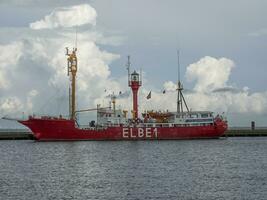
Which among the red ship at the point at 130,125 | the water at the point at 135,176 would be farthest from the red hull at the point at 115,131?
the water at the point at 135,176

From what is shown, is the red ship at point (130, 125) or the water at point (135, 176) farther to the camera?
the red ship at point (130, 125)

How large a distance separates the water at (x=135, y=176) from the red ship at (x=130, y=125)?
3544 centimetres

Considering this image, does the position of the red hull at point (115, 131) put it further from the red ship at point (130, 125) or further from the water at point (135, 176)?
the water at point (135, 176)

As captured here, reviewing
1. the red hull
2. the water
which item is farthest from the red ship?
the water

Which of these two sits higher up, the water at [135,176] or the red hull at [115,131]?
the red hull at [115,131]

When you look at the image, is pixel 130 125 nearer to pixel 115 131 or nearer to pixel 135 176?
pixel 115 131

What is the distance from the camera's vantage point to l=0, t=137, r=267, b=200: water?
44.7 metres

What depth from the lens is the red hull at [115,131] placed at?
Answer: 11581cm

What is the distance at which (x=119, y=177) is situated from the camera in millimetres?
54750

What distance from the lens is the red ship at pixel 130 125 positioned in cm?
11644

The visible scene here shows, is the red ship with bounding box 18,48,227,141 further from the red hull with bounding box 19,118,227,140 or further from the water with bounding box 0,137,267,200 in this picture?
the water with bounding box 0,137,267,200

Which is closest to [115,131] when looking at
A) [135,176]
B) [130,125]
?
[130,125]

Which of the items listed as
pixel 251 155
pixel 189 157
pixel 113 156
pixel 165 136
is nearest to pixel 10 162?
pixel 113 156

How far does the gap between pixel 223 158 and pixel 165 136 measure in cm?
4570
